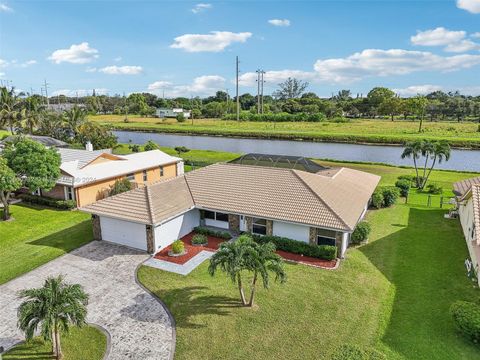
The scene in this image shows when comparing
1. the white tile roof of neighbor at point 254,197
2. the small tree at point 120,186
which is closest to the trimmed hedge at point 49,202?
the small tree at point 120,186

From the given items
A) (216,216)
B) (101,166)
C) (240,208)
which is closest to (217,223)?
(216,216)

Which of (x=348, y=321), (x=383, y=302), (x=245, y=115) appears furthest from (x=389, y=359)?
(x=245, y=115)

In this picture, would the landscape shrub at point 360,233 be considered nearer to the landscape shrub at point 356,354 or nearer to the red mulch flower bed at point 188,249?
the red mulch flower bed at point 188,249

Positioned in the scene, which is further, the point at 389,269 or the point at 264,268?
the point at 389,269

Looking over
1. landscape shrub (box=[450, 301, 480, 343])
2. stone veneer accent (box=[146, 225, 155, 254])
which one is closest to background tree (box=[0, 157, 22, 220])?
stone veneer accent (box=[146, 225, 155, 254])

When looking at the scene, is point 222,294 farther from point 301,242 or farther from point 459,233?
point 459,233

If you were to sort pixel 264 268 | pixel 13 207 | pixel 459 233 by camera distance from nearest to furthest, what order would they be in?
1. pixel 264 268
2. pixel 459 233
3. pixel 13 207

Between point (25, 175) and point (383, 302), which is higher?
point (25, 175)
